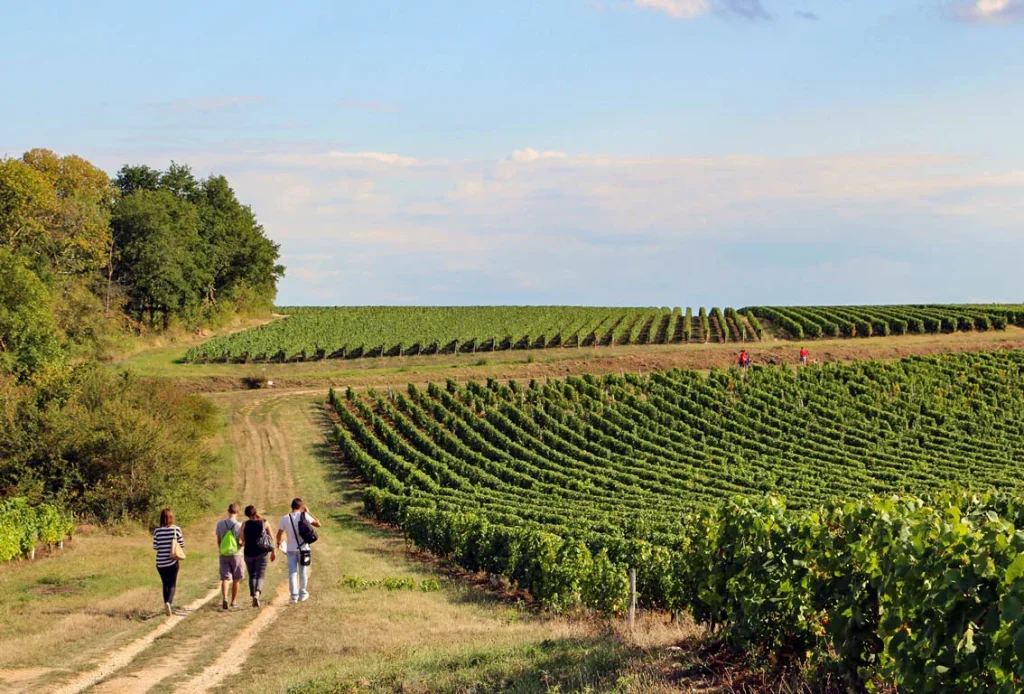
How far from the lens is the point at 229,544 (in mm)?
17531

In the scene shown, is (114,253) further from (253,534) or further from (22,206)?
(253,534)

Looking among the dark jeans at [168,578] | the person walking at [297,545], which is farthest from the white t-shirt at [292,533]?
the dark jeans at [168,578]

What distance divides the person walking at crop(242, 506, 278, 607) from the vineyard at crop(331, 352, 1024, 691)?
553 cm

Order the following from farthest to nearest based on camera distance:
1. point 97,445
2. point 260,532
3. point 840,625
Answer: point 97,445
point 260,532
point 840,625

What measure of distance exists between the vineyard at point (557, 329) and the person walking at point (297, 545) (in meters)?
57.1

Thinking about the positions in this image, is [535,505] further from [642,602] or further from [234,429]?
[234,429]

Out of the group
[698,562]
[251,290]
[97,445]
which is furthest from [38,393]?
[251,290]

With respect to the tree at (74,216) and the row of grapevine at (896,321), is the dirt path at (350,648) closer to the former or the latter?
the tree at (74,216)

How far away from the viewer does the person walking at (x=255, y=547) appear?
57.3 ft

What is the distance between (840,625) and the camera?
8.75m

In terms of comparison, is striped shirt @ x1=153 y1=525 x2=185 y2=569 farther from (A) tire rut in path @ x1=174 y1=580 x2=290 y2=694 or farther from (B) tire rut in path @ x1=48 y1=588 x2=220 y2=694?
(A) tire rut in path @ x1=174 y1=580 x2=290 y2=694

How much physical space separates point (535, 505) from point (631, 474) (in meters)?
9.68

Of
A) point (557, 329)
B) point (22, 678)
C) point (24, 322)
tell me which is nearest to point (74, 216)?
point (24, 322)

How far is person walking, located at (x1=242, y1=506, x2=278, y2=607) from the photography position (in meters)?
17.5
